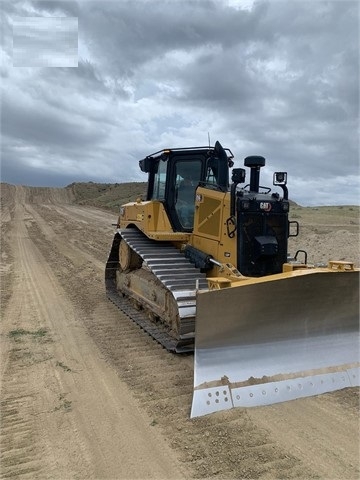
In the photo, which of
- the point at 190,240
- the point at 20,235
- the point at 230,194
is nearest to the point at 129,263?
the point at 190,240

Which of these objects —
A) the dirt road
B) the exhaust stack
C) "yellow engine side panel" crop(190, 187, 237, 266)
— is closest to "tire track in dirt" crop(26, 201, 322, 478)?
the dirt road

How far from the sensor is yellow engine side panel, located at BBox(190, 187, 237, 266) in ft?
18.6

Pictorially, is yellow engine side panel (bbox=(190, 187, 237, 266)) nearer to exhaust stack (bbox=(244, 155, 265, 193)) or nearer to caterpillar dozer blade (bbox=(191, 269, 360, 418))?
exhaust stack (bbox=(244, 155, 265, 193))

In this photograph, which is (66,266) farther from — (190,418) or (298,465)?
(298,465)

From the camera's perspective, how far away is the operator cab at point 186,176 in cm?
628

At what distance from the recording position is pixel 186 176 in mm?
6746

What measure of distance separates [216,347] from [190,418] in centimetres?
72

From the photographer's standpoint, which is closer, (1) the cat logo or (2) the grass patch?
(2) the grass patch

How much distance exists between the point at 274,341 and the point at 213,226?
76.6 inches

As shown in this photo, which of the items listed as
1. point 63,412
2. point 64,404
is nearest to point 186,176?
point 64,404

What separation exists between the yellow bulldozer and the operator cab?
0.02 m

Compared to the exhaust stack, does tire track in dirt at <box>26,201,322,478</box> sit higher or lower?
lower

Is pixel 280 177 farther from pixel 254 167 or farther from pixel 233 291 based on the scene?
pixel 233 291

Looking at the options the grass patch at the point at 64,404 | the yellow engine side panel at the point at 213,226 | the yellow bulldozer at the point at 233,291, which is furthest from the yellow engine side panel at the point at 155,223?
the grass patch at the point at 64,404
